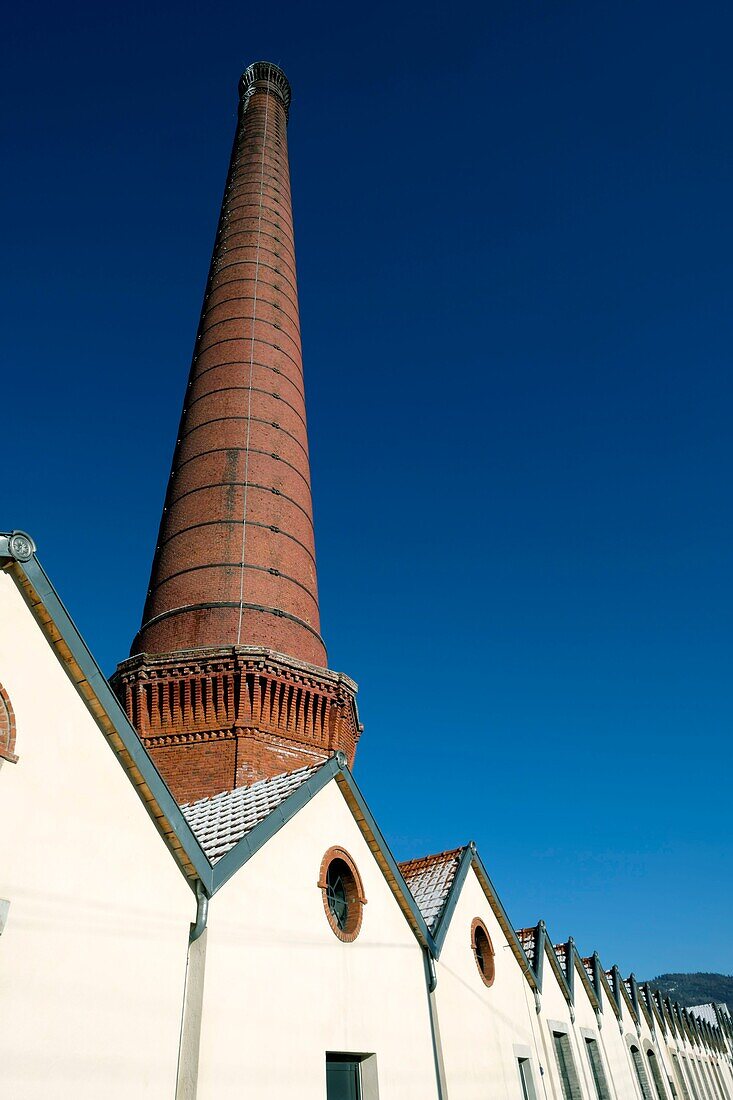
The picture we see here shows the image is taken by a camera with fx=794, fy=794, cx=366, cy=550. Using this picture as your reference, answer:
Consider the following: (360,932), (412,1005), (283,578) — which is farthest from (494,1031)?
(283,578)

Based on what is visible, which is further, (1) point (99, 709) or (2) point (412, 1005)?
(2) point (412, 1005)

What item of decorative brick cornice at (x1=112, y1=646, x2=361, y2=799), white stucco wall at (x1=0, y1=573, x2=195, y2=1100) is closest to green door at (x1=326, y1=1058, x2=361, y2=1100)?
white stucco wall at (x1=0, y1=573, x2=195, y2=1100)

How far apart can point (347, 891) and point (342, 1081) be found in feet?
5.95

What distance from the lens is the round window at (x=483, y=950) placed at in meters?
11.5

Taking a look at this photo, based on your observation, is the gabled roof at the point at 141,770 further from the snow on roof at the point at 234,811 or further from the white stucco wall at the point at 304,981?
the white stucco wall at the point at 304,981

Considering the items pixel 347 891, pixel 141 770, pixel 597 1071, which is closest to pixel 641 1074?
pixel 597 1071

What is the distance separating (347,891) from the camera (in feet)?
29.7

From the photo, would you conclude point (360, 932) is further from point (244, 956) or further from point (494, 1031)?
point (494, 1031)

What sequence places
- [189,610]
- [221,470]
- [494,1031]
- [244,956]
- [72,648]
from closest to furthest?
[72,648], [244,956], [494,1031], [189,610], [221,470]

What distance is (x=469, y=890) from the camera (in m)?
12.0

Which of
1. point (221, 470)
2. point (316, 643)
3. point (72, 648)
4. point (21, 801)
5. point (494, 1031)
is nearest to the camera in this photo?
point (21, 801)

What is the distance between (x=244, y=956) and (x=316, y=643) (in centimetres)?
770

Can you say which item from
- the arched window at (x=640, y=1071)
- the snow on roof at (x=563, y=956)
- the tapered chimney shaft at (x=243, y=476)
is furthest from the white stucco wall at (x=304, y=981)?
the arched window at (x=640, y=1071)

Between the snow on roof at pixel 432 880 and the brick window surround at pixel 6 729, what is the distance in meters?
6.51
